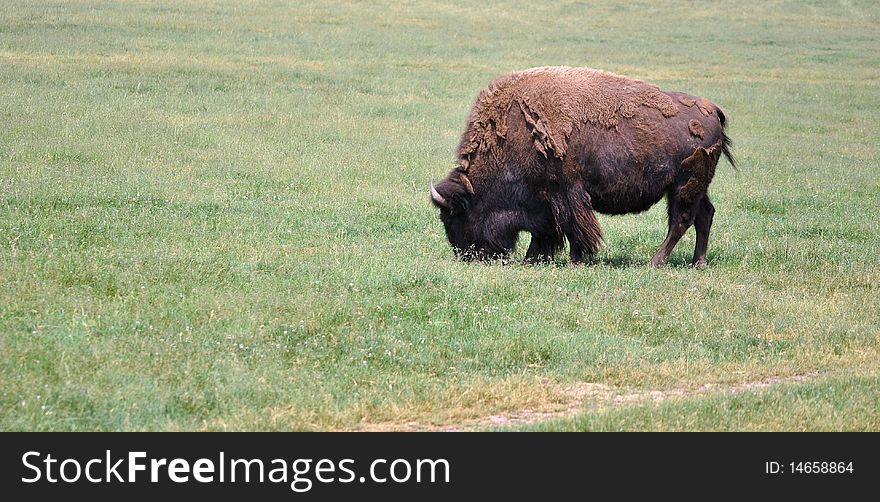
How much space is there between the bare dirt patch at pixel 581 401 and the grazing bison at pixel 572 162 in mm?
4273

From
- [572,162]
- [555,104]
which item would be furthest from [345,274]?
[555,104]

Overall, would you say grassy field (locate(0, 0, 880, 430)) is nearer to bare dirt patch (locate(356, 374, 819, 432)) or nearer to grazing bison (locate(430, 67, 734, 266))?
bare dirt patch (locate(356, 374, 819, 432))

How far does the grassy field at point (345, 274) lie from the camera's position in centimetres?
755

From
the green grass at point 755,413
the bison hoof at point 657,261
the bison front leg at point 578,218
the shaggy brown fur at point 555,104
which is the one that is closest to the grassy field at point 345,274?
the green grass at point 755,413

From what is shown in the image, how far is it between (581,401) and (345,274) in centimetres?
339

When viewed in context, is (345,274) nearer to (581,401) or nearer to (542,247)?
(542,247)

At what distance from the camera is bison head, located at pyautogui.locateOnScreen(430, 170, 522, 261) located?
12.8 metres

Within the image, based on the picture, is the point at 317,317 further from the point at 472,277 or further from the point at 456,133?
the point at 456,133

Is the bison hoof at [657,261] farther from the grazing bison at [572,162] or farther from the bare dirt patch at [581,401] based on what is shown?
the bare dirt patch at [581,401]

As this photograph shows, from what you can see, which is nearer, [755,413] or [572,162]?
[755,413]

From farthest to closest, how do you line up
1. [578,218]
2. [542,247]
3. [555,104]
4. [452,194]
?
1. [542,247]
2. [452,194]
3. [555,104]
4. [578,218]

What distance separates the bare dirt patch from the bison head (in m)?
4.64

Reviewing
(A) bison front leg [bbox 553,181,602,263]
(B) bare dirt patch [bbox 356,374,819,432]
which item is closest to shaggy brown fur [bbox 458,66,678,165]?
(A) bison front leg [bbox 553,181,602,263]

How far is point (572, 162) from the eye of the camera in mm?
12500
